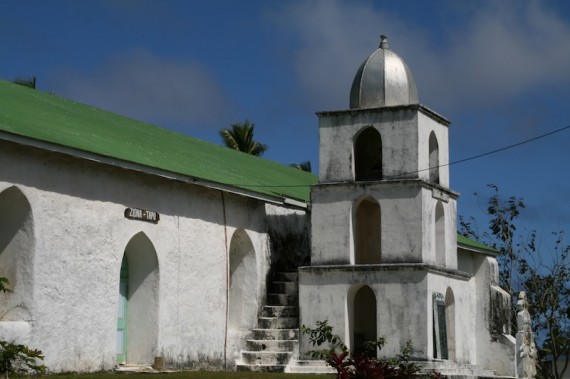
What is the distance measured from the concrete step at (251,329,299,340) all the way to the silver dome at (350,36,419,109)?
5.36 metres

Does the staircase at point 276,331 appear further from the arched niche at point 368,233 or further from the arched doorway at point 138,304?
the arched doorway at point 138,304

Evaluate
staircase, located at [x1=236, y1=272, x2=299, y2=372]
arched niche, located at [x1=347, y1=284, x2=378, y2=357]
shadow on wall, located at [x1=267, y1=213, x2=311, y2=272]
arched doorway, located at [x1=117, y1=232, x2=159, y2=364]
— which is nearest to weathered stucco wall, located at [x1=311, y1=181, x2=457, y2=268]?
staircase, located at [x1=236, y1=272, x2=299, y2=372]

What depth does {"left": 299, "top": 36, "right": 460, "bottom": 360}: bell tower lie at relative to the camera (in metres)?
24.3

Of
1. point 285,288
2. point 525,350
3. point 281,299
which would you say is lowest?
point 525,350

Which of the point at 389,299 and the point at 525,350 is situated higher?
the point at 389,299

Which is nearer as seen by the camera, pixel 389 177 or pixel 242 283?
pixel 389 177

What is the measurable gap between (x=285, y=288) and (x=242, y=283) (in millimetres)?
1141

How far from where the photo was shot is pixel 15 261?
19844 millimetres

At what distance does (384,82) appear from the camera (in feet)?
83.5

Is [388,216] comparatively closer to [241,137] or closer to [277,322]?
[277,322]

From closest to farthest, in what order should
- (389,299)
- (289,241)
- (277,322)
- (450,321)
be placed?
(389,299) → (450,321) → (277,322) → (289,241)

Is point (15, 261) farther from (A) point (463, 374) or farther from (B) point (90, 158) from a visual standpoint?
(A) point (463, 374)

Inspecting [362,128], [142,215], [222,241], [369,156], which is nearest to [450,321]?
[369,156]

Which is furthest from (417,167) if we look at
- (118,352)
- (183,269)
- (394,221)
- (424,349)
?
(118,352)
